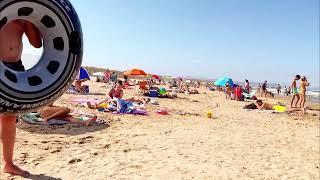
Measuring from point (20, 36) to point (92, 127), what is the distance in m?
4.91

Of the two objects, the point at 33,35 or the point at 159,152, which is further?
the point at 159,152

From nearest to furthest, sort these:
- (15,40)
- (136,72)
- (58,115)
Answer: (15,40) → (58,115) → (136,72)

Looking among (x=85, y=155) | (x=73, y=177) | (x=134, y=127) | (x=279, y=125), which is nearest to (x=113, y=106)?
(x=134, y=127)

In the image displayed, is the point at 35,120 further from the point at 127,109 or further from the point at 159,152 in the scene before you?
the point at 127,109

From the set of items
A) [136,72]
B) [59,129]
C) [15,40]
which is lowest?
[59,129]

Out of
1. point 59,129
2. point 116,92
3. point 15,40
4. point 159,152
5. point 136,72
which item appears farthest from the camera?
point 136,72

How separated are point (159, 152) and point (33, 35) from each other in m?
3.30

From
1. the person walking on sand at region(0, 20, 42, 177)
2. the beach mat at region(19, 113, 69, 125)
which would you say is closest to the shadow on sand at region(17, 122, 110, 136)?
the beach mat at region(19, 113, 69, 125)

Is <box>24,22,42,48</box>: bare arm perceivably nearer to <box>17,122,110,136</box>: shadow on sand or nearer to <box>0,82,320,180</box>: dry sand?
<box>0,82,320,180</box>: dry sand

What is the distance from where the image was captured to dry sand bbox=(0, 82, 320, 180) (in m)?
5.44

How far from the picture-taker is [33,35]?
400 cm

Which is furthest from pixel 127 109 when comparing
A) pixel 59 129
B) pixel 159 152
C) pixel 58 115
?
pixel 159 152

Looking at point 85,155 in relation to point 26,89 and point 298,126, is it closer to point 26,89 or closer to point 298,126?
point 26,89

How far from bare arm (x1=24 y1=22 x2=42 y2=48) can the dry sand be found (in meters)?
1.66
